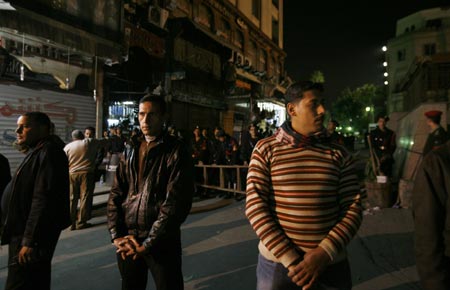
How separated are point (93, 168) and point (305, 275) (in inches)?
249

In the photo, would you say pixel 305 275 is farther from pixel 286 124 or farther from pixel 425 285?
pixel 286 124

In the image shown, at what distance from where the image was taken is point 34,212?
2.79 m

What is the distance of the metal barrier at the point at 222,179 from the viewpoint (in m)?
10.0

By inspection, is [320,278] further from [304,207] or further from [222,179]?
[222,179]

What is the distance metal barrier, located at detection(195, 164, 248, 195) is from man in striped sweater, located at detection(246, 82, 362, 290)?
7.72 m

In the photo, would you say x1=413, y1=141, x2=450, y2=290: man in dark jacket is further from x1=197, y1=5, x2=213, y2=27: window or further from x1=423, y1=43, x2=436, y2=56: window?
x1=423, y1=43, x2=436, y2=56: window

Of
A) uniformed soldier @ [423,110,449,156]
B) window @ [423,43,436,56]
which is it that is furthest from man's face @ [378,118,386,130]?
window @ [423,43,436,56]

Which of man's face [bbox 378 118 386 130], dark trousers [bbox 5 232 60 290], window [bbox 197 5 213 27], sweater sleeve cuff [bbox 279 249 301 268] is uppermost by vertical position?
window [bbox 197 5 213 27]

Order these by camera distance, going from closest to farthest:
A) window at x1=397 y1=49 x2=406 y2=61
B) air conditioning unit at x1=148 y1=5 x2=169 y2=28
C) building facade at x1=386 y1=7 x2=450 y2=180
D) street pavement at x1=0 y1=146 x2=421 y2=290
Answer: street pavement at x1=0 y1=146 x2=421 y2=290 < building facade at x1=386 y1=7 x2=450 y2=180 < air conditioning unit at x1=148 y1=5 x2=169 y2=28 < window at x1=397 y1=49 x2=406 y2=61

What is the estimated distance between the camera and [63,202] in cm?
305

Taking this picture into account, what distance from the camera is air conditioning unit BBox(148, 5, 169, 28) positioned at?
13.7m

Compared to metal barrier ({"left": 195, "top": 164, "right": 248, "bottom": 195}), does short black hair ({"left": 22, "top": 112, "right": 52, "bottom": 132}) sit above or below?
above

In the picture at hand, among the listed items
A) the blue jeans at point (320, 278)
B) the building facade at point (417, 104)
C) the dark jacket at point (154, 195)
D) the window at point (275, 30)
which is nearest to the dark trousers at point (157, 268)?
the dark jacket at point (154, 195)

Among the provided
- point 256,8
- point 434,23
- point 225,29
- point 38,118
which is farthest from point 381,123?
point 434,23
